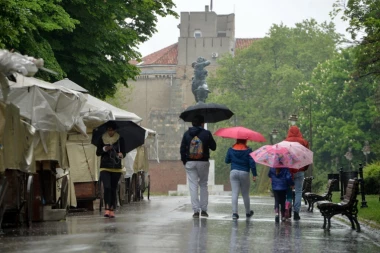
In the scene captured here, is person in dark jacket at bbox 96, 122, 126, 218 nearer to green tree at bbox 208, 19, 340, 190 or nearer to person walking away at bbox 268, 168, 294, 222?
person walking away at bbox 268, 168, 294, 222

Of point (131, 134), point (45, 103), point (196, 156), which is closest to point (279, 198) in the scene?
point (196, 156)

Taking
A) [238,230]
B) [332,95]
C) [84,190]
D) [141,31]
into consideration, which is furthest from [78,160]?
[332,95]

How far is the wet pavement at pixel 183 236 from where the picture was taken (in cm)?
1289

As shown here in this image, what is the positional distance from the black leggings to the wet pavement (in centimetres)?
49

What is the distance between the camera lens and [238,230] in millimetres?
16703

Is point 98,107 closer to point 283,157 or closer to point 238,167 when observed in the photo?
point 238,167

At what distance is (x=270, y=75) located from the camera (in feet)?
294

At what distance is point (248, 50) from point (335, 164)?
A: 20.0 metres

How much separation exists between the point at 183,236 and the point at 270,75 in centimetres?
7556

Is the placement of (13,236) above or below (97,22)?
below

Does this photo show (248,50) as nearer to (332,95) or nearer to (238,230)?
(332,95)

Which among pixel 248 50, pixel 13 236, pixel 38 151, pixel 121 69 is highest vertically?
pixel 248 50

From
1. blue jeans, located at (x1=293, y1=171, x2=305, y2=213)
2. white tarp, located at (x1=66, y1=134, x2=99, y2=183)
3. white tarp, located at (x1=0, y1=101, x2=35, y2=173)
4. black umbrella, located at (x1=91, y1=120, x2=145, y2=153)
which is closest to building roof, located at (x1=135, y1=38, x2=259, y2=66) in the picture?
white tarp, located at (x1=66, y1=134, x2=99, y2=183)

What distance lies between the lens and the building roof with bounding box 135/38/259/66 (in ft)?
407
